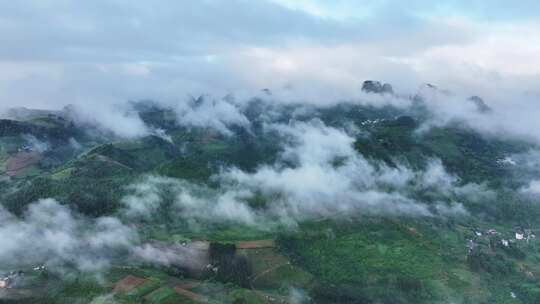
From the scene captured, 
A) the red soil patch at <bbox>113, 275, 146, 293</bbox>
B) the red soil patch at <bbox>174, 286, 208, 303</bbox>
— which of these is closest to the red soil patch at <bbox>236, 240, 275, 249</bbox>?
the red soil patch at <bbox>174, 286, 208, 303</bbox>

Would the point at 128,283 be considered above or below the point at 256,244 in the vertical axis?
above

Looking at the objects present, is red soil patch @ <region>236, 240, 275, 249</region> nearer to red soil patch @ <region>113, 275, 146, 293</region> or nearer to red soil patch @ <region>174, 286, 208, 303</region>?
red soil patch @ <region>174, 286, 208, 303</region>

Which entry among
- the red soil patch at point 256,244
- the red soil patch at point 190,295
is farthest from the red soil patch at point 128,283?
the red soil patch at point 256,244

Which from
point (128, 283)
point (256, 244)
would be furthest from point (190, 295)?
point (256, 244)

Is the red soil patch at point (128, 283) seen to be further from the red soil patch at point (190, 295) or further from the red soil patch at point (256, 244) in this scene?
the red soil patch at point (256, 244)

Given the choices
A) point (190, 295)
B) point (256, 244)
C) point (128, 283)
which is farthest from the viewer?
point (256, 244)

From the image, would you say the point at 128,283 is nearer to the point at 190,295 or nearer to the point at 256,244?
the point at 190,295
